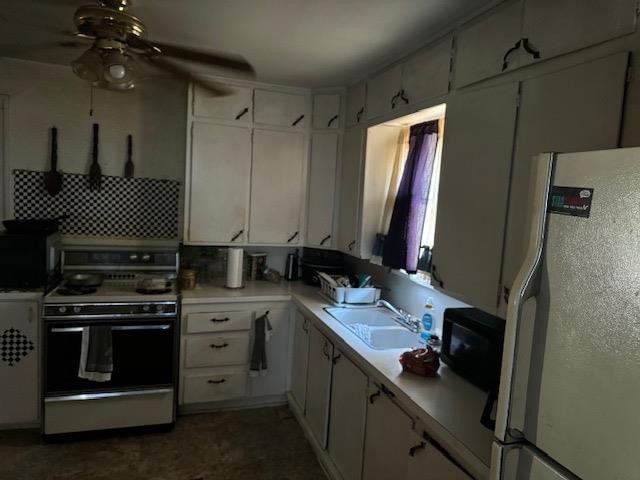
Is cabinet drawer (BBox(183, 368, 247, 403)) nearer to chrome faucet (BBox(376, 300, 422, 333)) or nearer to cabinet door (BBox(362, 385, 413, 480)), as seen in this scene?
chrome faucet (BBox(376, 300, 422, 333))

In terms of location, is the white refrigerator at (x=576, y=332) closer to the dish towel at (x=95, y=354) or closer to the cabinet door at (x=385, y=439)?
the cabinet door at (x=385, y=439)

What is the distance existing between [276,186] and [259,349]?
1.19m

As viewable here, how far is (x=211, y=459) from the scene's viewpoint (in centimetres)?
262

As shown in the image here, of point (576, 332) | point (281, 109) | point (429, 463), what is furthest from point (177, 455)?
point (576, 332)

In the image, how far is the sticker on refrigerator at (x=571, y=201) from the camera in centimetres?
83

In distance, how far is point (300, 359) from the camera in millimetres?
3064

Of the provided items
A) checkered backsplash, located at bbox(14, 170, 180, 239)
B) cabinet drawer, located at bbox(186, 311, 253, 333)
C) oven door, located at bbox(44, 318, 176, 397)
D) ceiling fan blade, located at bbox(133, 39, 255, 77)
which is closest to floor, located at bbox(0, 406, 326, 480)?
oven door, located at bbox(44, 318, 176, 397)

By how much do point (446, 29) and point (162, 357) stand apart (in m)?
2.43

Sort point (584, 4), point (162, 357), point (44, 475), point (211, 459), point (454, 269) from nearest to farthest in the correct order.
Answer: point (584, 4) < point (454, 269) < point (44, 475) < point (211, 459) < point (162, 357)

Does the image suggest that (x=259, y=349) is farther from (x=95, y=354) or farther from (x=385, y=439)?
(x=385, y=439)

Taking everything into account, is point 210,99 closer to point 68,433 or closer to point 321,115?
point 321,115

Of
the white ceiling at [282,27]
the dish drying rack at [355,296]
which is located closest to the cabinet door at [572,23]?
the white ceiling at [282,27]

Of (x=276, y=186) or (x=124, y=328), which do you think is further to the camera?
(x=276, y=186)

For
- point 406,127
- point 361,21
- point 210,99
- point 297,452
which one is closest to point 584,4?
point 361,21
